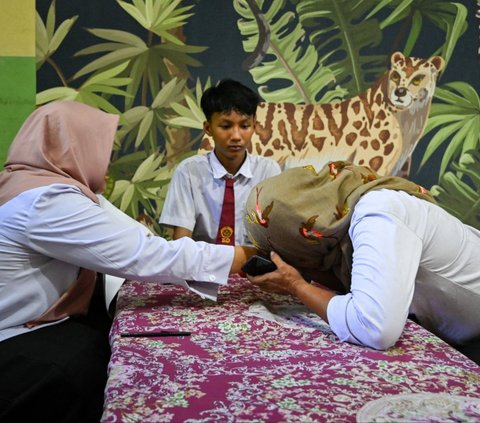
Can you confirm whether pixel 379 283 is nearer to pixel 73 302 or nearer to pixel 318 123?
pixel 73 302

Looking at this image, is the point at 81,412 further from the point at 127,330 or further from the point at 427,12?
the point at 427,12

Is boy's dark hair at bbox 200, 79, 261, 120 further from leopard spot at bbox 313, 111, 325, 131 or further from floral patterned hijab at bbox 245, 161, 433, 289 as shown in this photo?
floral patterned hijab at bbox 245, 161, 433, 289

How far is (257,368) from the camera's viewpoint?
141 cm

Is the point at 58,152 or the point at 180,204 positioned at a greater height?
the point at 58,152

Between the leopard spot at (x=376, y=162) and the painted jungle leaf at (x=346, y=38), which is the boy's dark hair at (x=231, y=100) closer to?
the painted jungle leaf at (x=346, y=38)

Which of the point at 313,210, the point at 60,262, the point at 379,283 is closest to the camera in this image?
the point at 379,283

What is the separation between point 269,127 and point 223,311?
242cm

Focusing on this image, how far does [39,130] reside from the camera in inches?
79.6

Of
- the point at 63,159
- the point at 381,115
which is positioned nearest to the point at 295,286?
the point at 63,159

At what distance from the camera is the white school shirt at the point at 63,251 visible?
186 centimetres

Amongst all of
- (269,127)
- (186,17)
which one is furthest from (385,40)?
(186,17)

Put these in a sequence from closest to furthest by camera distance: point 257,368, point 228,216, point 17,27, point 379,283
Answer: point 257,368, point 379,283, point 228,216, point 17,27

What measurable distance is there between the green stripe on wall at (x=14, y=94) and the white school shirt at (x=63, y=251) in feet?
7.26

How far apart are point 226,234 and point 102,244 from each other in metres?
1.41
